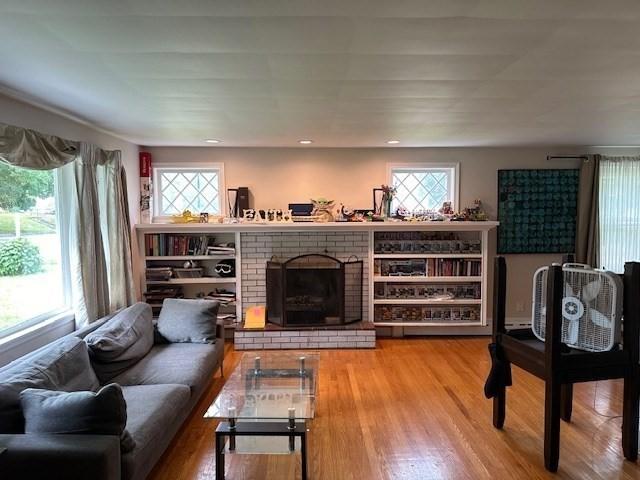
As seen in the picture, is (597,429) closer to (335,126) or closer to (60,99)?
(335,126)

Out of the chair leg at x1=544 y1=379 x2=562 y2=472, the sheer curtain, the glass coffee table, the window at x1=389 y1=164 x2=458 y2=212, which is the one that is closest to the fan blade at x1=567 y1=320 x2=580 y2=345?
the chair leg at x1=544 y1=379 x2=562 y2=472

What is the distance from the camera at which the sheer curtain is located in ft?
16.0

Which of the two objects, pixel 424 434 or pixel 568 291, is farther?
pixel 424 434

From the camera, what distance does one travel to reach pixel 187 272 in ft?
15.5

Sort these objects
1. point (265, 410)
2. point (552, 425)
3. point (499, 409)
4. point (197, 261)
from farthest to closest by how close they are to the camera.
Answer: point (197, 261), point (499, 409), point (265, 410), point (552, 425)

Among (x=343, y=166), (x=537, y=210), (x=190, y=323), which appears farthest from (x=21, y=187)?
(x=537, y=210)

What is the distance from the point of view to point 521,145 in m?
4.72

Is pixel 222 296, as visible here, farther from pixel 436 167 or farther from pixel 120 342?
pixel 436 167

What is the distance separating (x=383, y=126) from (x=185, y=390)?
106 inches

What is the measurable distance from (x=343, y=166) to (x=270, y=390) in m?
2.97

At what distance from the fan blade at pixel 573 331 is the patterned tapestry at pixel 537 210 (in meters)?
2.62

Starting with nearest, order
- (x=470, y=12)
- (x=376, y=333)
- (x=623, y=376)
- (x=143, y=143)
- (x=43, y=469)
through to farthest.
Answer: (x=470, y=12), (x=43, y=469), (x=623, y=376), (x=143, y=143), (x=376, y=333)

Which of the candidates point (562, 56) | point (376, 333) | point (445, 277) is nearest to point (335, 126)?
point (562, 56)

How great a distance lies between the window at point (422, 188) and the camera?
5.00 meters
